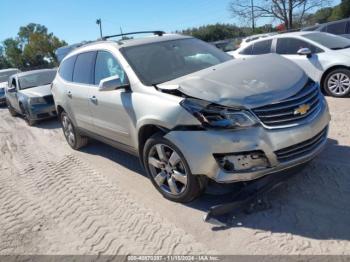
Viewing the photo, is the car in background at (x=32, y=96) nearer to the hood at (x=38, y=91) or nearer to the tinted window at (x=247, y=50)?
the hood at (x=38, y=91)

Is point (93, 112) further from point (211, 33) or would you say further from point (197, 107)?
point (211, 33)

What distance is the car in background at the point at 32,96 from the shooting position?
9702 millimetres

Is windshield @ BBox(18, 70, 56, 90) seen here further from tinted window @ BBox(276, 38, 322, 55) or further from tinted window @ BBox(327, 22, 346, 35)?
tinted window @ BBox(327, 22, 346, 35)

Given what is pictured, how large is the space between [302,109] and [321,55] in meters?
4.88

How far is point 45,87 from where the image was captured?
34.2 feet

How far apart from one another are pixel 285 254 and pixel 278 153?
2.99 ft

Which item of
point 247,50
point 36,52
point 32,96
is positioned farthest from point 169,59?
point 36,52

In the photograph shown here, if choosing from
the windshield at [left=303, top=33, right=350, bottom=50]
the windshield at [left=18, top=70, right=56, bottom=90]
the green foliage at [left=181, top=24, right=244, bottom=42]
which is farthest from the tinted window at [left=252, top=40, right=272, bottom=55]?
the green foliage at [left=181, top=24, right=244, bottom=42]

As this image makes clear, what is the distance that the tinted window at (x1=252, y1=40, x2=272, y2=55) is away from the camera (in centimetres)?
884

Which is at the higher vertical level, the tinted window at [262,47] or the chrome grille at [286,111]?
the tinted window at [262,47]

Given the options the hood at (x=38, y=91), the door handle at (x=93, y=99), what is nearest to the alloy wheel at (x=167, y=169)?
the door handle at (x=93, y=99)

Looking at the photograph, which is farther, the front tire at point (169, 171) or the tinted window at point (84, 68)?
the tinted window at point (84, 68)

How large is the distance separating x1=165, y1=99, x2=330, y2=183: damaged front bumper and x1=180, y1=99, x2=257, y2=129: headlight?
0.06 meters

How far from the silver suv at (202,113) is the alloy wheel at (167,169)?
0.04ft
